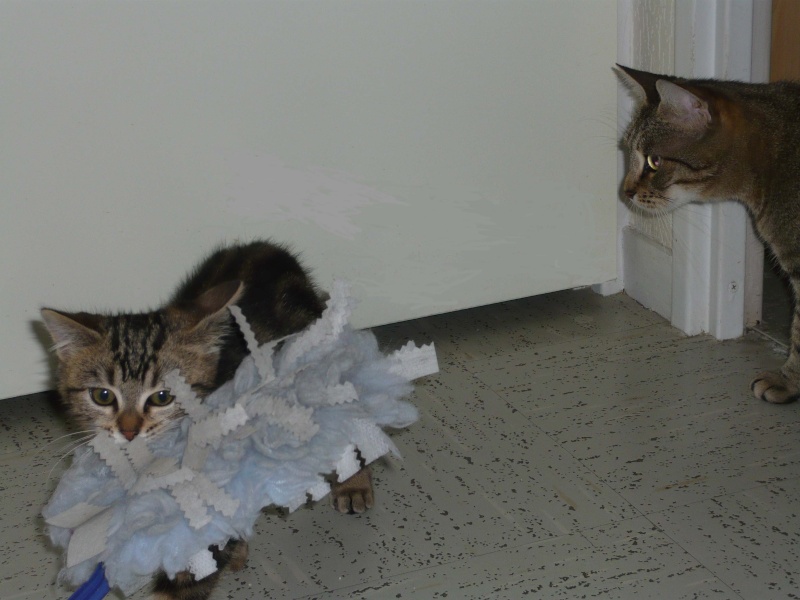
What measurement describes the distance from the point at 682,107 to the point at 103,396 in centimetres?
140

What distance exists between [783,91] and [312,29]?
114 cm

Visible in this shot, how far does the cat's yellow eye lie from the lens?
162 cm

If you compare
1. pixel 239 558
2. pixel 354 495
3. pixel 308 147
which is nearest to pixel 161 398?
pixel 239 558

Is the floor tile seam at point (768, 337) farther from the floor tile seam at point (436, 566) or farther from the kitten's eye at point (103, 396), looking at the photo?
the kitten's eye at point (103, 396)

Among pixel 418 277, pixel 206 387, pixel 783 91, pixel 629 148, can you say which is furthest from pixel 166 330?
pixel 783 91

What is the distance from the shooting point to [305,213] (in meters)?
2.41

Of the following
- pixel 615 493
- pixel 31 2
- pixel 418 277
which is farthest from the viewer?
pixel 418 277

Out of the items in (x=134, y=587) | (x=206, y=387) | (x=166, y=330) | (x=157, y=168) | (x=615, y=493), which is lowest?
(x=615, y=493)

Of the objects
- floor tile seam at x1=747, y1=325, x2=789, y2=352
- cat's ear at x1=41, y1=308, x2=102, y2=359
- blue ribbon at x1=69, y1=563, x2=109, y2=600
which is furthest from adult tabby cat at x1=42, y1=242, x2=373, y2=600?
floor tile seam at x1=747, y1=325, x2=789, y2=352

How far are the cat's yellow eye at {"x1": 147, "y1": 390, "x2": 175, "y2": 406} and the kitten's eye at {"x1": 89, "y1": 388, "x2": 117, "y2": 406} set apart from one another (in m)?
0.07

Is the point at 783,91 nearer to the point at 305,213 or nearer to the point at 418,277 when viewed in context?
the point at 418,277

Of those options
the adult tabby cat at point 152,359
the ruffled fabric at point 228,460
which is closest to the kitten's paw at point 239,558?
the adult tabby cat at point 152,359

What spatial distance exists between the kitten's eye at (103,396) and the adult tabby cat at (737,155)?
1.33 m

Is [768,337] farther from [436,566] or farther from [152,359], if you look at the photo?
[152,359]
